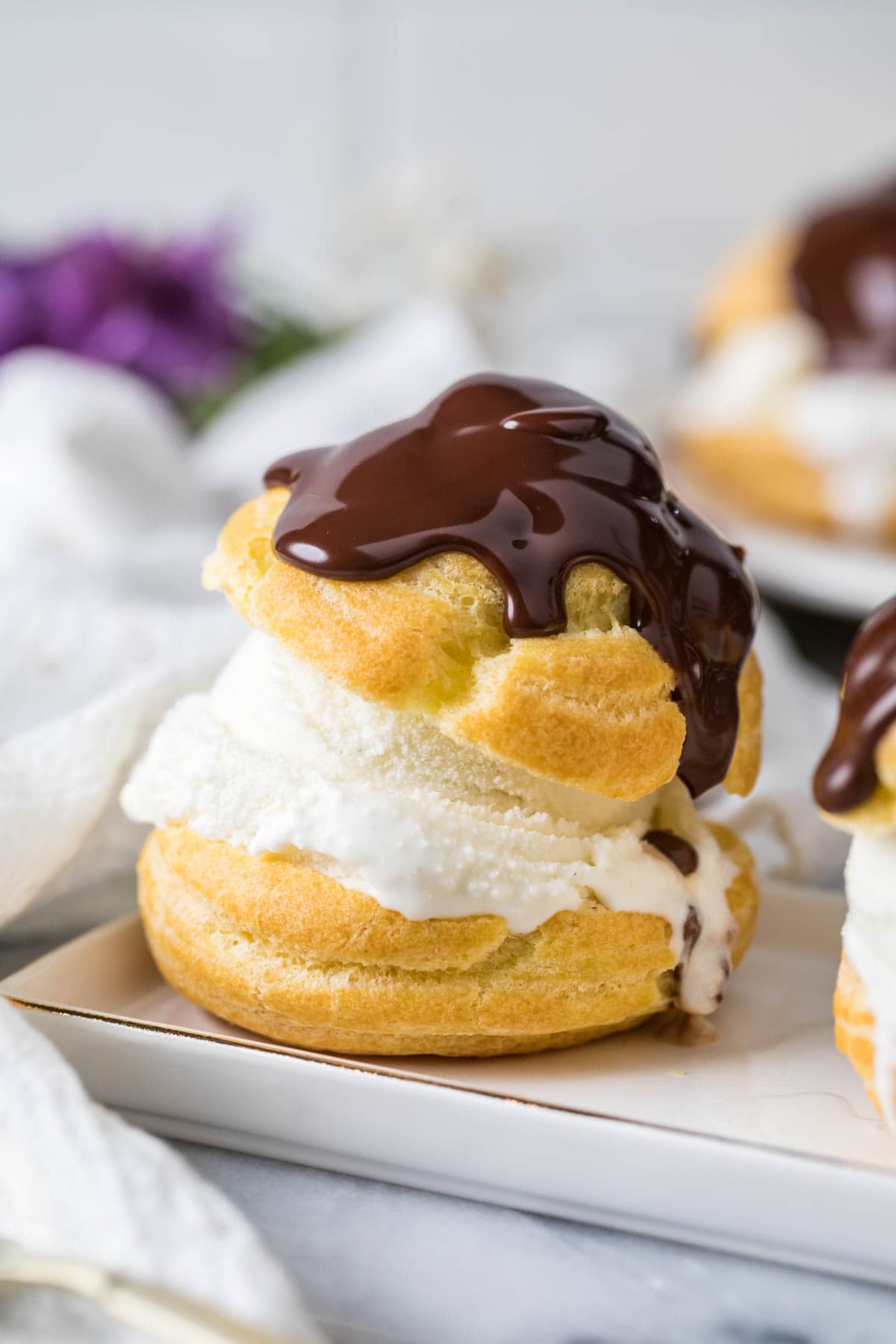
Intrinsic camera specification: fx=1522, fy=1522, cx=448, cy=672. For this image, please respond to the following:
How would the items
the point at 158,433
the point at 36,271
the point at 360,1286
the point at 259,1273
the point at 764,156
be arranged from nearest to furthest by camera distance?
the point at 259,1273 < the point at 360,1286 < the point at 158,433 < the point at 36,271 < the point at 764,156

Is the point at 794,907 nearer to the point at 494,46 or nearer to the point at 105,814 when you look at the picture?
the point at 105,814

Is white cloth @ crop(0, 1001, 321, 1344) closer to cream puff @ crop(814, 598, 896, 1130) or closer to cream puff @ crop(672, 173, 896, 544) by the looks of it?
cream puff @ crop(814, 598, 896, 1130)

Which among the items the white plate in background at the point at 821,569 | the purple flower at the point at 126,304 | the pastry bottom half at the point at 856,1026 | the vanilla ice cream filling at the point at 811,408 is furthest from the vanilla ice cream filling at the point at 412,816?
the purple flower at the point at 126,304

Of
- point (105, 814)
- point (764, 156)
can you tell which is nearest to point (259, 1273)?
point (105, 814)

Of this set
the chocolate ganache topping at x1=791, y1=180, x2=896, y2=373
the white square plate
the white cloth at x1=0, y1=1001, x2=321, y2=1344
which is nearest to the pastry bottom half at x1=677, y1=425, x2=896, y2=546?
the chocolate ganache topping at x1=791, y1=180, x2=896, y2=373

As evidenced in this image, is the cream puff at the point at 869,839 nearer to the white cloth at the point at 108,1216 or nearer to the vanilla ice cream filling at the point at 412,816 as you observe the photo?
the vanilla ice cream filling at the point at 412,816

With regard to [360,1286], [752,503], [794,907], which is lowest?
[752,503]

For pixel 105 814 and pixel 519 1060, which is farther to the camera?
pixel 105 814

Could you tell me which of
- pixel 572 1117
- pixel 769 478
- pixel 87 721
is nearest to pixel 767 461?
pixel 769 478
